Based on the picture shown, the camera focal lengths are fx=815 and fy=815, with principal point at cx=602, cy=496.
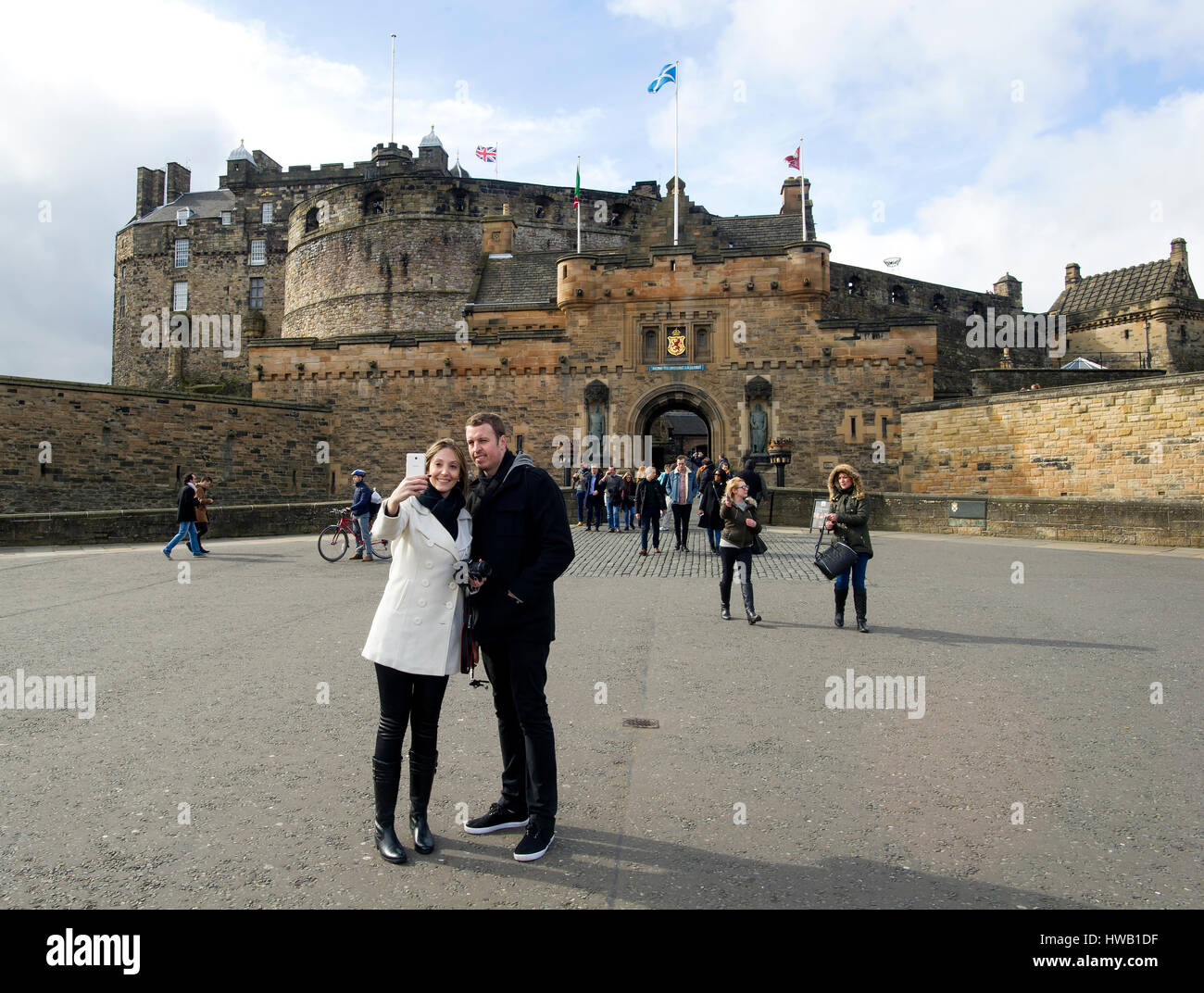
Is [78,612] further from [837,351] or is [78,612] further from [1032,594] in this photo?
[837,351]

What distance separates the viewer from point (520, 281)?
30.8 meters

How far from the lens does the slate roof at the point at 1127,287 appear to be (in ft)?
137

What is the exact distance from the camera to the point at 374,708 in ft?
15.8

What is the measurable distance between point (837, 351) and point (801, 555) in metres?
13.1

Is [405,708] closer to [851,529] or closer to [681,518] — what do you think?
[851,529]

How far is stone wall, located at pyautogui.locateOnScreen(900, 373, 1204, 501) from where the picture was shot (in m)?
15.9

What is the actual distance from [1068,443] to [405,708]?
19.2m

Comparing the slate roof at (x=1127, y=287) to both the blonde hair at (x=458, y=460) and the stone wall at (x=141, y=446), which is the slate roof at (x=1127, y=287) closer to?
the stone wall at (x=141, y=446)

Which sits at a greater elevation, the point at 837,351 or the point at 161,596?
the point at 837,351

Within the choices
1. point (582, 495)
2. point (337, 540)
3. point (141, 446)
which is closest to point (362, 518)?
point (337, 540)

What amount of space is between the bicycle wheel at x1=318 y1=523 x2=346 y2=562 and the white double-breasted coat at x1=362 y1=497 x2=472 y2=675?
30.8 ft

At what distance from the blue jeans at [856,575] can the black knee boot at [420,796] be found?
490cm

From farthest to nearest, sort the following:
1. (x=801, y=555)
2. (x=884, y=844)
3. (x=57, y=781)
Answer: (x=801, y=555), (x=57, y=781), (x=884, y=844)
